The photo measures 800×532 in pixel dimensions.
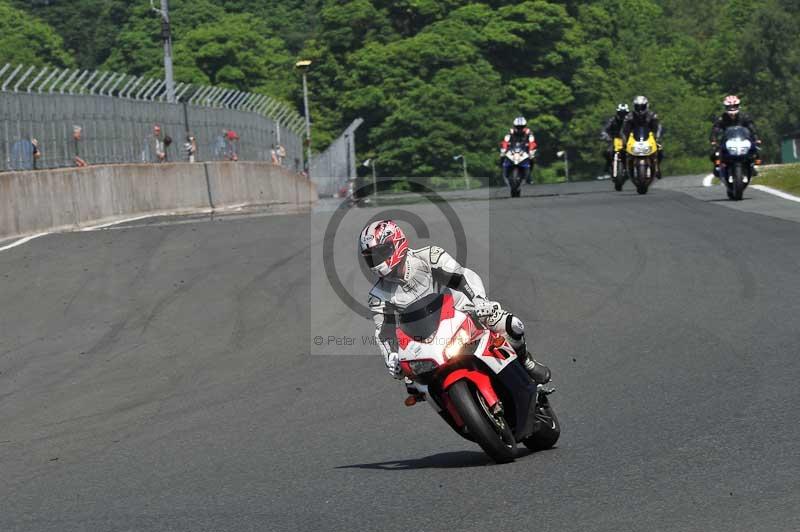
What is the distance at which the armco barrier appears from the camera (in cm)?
2348

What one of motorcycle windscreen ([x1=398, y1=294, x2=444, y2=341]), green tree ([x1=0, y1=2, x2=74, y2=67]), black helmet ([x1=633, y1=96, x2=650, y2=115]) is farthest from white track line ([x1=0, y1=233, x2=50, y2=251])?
green tree ([x1=0, y1=2, x2=74, y2=67])

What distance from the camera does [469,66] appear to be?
89750 millimetres

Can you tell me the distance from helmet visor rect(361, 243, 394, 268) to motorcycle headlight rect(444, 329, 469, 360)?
0.55 metres

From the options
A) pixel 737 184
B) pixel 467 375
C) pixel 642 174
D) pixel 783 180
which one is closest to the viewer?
pixel 467 375

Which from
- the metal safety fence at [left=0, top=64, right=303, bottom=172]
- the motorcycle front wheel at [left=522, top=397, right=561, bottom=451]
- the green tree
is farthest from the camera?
the green tree

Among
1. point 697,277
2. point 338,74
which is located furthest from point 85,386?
point 338,74

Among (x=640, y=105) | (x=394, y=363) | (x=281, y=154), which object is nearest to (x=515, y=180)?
(x=640, y=105)

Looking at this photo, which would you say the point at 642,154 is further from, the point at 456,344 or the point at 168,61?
the point at 456,344

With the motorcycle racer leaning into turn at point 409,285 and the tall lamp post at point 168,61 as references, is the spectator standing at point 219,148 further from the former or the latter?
the motorcycle racer leaning into turn at point 409,285

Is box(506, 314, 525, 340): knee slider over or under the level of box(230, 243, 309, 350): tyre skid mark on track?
over

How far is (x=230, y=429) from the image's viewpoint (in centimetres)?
965

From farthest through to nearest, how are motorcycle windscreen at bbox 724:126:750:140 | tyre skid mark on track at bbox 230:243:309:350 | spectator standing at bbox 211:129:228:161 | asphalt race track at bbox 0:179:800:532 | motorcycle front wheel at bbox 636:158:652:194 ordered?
spectator standing at bbox 211:129:228:161 → motorcycle front wheel at bbox 636:158:652:194 → motorcycle windscreen at bbox 724:126:750:140 → tyre skid mark on track at bbox 230:243:309:350 → asphalt race track at bbox 0:179:800:532

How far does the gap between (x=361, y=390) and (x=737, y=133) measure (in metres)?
14.4

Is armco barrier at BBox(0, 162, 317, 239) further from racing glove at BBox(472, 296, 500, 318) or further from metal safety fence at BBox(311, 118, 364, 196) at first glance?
racing glove at BBox(472, 296, 500, 318)
